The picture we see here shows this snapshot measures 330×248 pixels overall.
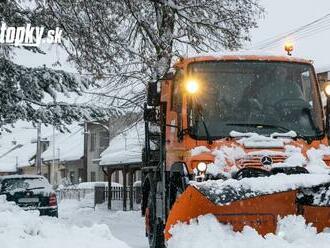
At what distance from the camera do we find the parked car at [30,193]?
1788cm

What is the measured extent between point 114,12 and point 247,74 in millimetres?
5284

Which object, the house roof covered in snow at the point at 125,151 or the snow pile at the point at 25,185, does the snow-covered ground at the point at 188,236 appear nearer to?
the snow pile at the point at 25,185

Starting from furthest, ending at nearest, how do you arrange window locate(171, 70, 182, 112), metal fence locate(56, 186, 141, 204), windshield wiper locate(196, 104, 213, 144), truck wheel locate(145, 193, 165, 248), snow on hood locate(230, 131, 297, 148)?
metal fence locate(56, 186, 141, 204)
truck wheel locate(145, 193, 165, 248)
window locate(171, 70, 182, 112)
windshield wiper locate(196, 104, 213, 144)
snow on hood locate(230, 131, 297, 148)

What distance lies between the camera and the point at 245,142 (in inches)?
283

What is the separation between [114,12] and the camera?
40.8 feet

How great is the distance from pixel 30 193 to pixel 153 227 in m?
8.53

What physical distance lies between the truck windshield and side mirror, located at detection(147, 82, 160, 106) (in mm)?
798

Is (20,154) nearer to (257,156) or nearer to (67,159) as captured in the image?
(67,159)

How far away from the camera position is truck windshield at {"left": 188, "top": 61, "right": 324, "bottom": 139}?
7.47 meters

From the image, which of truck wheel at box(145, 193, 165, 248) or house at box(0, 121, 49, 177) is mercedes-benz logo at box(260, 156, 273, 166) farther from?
house at box(0, 121, 49, 177)

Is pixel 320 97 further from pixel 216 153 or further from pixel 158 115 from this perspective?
pixel 158 115

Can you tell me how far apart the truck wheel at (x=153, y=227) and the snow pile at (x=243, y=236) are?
337 cm

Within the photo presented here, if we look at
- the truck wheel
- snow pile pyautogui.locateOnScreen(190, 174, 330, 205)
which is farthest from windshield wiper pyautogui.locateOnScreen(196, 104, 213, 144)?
the truck wheel

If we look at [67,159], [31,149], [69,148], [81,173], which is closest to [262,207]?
[67,159]
